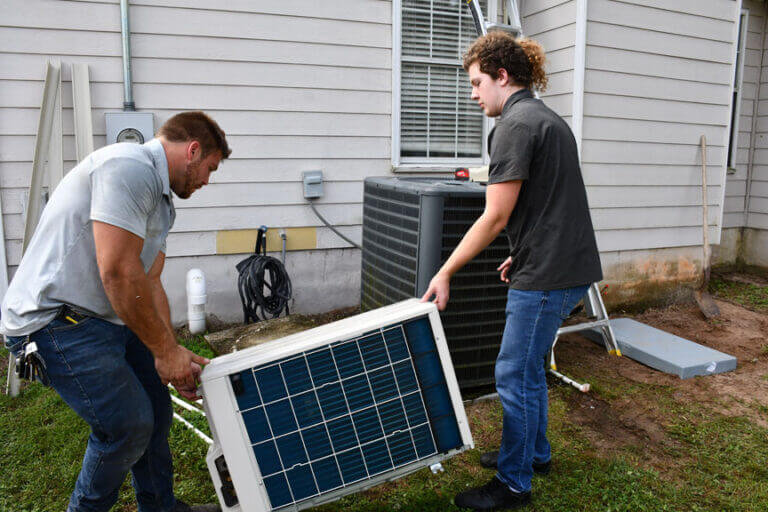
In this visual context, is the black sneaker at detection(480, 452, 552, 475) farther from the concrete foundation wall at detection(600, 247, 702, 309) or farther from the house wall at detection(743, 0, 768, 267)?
the house wall at detection(743, 0, 768, 267)

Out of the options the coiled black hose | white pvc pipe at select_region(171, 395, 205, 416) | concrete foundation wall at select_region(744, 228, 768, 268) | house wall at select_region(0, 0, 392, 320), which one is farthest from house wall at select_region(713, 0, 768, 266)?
white pvc pipe at select_region(171, 395, 205, 416)

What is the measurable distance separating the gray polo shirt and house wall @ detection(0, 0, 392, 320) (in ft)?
8.59

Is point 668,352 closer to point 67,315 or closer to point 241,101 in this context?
point 241,101

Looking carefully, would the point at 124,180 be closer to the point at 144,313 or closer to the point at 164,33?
the point at 144,313

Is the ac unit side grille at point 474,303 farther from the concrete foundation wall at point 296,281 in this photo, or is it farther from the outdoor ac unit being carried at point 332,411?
the concrete foundation wall at point 296,281

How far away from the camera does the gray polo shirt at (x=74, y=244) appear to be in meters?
1.68

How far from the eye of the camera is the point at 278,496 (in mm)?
1962

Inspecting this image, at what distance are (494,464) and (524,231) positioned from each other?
1186 mm

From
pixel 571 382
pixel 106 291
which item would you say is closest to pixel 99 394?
pixel 106 291

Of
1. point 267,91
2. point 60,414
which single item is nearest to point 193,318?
point 60,414

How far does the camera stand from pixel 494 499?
2.32 meters

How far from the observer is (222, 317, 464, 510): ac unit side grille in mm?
1913

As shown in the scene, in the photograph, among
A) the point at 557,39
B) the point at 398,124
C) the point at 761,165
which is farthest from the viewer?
the point at 761,165

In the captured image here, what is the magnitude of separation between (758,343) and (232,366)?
448 cm
